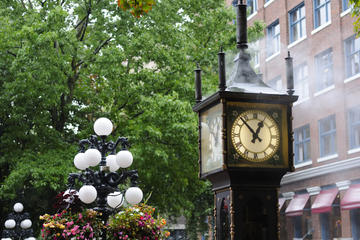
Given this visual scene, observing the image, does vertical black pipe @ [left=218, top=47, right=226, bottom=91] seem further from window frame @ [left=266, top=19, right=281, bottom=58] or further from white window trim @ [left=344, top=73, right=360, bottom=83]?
window frame @ [left=266, top=19, right=281, bottom=58]

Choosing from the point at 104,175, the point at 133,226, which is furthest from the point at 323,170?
the point at 133,226

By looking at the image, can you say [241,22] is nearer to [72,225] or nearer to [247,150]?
[247,150]

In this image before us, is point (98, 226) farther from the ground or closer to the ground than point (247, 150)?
closer to the ground

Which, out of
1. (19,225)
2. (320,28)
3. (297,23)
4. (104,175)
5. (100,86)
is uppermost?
(297,23)

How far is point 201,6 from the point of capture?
22.4 m

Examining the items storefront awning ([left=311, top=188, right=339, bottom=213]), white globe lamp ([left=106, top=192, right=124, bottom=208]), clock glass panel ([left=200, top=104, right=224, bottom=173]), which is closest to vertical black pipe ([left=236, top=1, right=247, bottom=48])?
clock glass panel ([left=200, top=104, right=224, bottom=173])

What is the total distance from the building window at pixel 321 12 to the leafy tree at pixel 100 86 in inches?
325

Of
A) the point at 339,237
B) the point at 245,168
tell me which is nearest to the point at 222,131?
the point at 245,168

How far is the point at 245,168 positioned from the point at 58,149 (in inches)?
624

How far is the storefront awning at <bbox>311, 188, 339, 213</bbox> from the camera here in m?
27.6

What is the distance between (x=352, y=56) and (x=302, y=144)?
18.7 feet

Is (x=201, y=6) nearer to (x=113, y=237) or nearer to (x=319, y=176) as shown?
(x=319, y=176)

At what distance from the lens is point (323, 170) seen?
28.8m

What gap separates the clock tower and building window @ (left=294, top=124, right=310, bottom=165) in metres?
26.4
